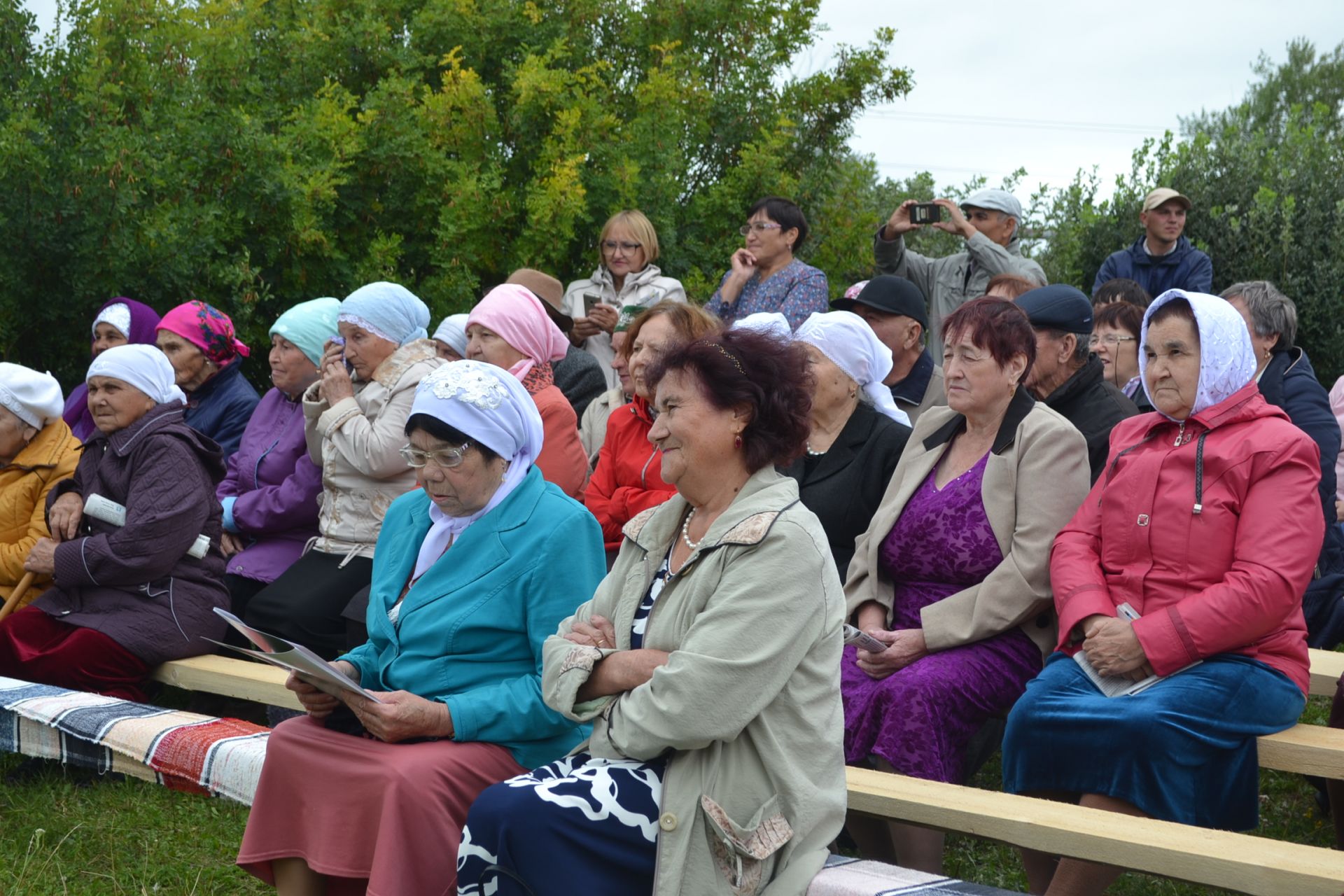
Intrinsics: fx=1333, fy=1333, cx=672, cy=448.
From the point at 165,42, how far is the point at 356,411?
420cm

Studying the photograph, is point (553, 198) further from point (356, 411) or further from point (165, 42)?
point (356, 411)

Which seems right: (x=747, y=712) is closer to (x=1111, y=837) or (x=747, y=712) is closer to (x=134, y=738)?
(x=1111, y=837)

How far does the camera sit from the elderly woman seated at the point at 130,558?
210 inches

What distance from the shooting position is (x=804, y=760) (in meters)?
3.05

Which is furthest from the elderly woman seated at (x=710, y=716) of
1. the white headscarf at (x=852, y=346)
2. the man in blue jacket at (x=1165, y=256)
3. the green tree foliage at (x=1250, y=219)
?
the green tree foliage at (x=1250, y=219)

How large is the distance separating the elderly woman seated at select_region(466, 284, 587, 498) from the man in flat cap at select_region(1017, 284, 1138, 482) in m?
1.87

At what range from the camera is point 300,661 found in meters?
3.23

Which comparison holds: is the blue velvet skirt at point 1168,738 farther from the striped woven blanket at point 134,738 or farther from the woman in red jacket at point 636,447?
the striped woven blanket at point 134,738

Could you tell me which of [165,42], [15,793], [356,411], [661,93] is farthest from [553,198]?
[15,793]

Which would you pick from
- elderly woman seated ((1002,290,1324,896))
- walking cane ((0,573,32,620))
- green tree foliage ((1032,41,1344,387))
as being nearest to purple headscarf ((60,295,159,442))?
walking cane ((0,573,32,620))

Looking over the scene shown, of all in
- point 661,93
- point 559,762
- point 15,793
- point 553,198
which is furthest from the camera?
point 661,93

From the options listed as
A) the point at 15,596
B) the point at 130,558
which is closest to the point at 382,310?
the point at 130,558

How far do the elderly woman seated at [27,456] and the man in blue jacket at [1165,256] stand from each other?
236 inches

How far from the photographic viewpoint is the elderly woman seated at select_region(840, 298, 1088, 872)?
163 inches
